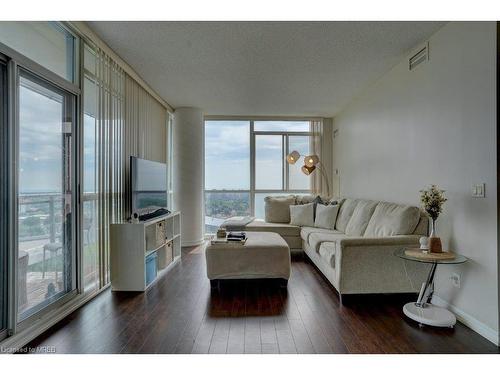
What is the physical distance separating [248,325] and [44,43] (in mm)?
2901

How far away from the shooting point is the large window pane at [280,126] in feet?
20.9

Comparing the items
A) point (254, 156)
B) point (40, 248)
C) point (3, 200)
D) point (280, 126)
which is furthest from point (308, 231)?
Answer: point (3, 200)

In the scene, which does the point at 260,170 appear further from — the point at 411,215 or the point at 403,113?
the point at 411,215

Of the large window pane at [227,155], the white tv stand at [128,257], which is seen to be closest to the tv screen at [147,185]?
the white tv stand at [128,257]

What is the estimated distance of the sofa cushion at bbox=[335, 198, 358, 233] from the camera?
14.5 ft

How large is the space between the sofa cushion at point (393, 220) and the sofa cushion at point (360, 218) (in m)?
0.21

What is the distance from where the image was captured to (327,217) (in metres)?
4.82

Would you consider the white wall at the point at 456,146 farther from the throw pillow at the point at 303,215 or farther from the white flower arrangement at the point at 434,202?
the throw pillow at the point at 303,215

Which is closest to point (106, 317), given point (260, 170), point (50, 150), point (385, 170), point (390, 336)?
point (50, 150)

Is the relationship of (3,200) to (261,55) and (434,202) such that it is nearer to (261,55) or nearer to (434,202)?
(261,55)

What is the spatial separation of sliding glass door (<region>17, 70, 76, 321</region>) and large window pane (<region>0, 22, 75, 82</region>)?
0.18 m

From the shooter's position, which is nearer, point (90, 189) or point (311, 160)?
point (90, 189)

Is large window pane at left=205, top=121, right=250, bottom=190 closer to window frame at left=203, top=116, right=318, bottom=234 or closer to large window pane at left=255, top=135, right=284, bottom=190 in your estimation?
window frame at left=203, top=116, right=318, bottom=234
